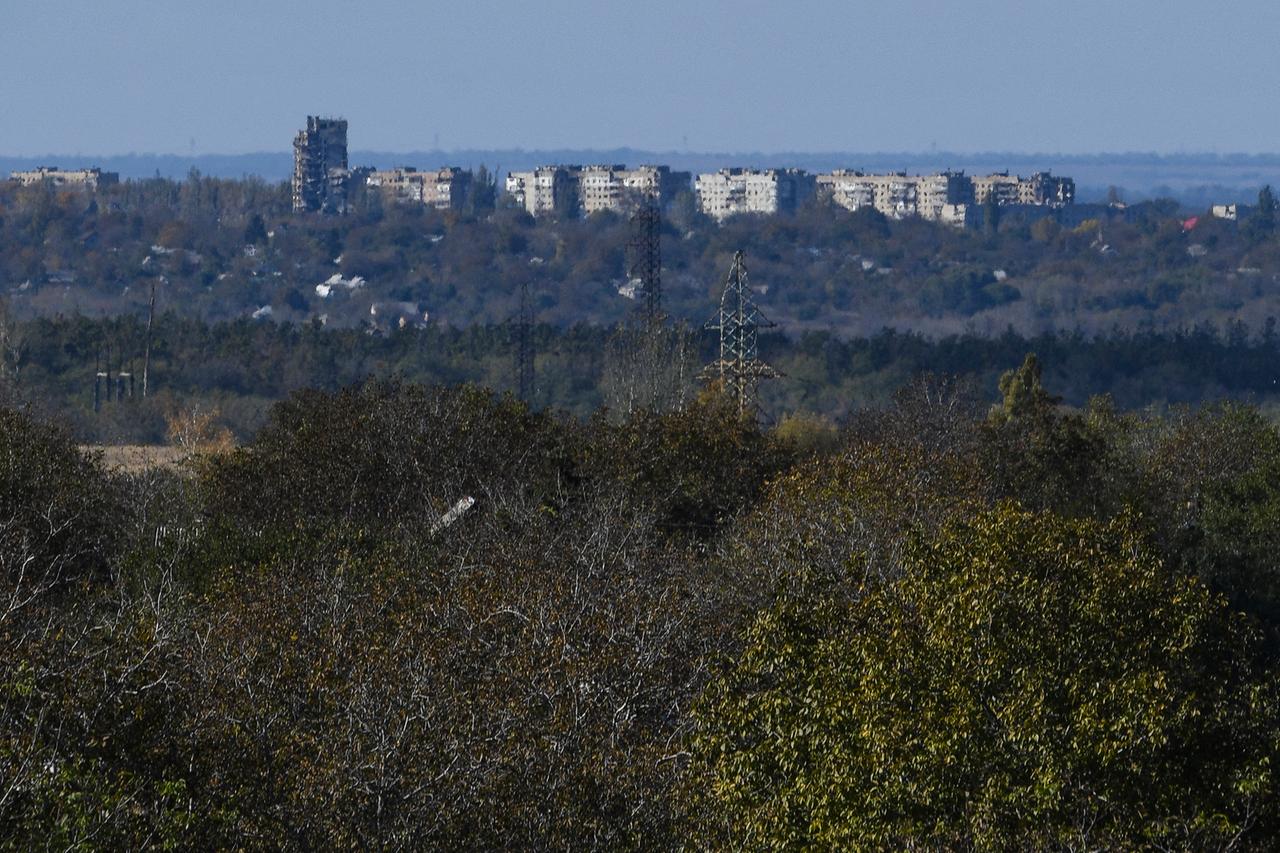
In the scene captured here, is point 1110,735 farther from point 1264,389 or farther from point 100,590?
point 1264,389

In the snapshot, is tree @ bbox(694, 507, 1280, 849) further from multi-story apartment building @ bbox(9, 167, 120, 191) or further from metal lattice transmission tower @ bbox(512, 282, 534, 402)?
multi-story apartment building @ bbox(9, 167, 120, 191)

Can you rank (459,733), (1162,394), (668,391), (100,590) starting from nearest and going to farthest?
(459,733), (100,590), (668,391), (1162,394)

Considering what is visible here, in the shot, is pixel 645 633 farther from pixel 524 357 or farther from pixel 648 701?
pixel 524 357

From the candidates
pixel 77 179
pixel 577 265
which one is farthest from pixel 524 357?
pixel 77 179

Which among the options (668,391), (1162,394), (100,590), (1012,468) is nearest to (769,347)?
(1162,394)

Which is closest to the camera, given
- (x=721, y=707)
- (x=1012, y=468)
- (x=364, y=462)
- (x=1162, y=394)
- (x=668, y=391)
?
(x=721, y=707)

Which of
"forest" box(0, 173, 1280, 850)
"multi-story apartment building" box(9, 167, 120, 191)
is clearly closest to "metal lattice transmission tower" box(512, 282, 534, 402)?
"forest" box(0, 173, 1280, 850)

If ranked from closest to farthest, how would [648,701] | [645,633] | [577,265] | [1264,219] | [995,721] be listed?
1. [995,721]
2. [648,701]
3. [645,633]
4. [577,265]
5. [1264,219]
